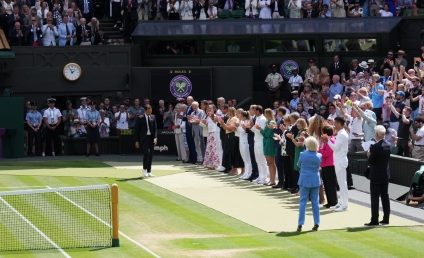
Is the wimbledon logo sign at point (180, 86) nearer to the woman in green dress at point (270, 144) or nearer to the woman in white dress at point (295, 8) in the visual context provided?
the woman in white dress at point (295, 8)

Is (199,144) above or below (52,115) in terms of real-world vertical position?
below

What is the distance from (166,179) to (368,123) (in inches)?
228

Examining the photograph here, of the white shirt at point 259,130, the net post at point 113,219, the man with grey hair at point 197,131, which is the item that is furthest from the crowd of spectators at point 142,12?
the net post at point 113,219

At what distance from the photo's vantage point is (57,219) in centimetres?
2259

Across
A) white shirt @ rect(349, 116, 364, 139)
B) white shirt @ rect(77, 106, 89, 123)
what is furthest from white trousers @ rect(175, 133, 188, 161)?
white shirt @ rect(349, 116, 364, 139)

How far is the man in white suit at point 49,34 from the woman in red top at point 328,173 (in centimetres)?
1966

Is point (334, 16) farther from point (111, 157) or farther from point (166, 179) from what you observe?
point (166, 179)

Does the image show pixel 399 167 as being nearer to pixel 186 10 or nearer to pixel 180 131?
pixel 180 131

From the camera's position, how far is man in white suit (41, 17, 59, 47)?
41.9 meters

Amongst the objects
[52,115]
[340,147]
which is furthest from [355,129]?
[52,115]

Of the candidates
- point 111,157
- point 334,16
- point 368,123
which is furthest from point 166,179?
point 334,16

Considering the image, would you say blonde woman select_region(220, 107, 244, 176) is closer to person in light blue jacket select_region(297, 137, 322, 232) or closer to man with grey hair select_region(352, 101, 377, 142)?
man with grey hair select_region(352, 101, 377, 142)

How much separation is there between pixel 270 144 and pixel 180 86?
45.2 feet

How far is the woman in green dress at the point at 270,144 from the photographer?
2850 cm
